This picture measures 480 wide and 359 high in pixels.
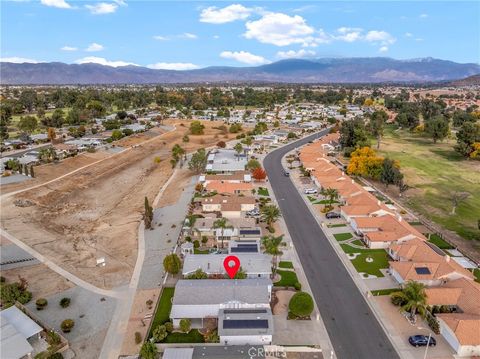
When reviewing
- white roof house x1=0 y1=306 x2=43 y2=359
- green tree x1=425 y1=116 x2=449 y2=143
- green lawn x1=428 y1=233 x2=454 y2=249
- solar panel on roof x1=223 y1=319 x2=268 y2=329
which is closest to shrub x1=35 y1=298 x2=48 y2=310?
white roof house x1=0 y1=306 x2=43 y2=359

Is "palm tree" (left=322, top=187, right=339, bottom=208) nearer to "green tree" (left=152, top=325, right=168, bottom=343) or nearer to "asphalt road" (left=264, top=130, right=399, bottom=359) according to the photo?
"asphalt road" (left=264, top=130, right=399, bottom=359)

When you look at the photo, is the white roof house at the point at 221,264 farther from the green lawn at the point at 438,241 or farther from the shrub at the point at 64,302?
the green lawn at the point at 438,241

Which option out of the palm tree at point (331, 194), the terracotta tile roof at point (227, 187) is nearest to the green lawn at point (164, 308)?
the terracotta tile roof at point (227, 187)

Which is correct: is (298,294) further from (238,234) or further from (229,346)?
(238,234)

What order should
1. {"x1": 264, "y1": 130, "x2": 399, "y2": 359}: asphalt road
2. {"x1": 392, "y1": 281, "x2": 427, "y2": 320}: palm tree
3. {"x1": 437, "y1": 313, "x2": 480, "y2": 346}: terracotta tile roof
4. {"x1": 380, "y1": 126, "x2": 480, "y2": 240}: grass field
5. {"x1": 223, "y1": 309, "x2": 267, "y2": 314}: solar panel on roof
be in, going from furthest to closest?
1. {"x1": 380, "y1": 126, "x2": 480, "y2": 240}: grass field
2. {"x1": 223, "y1": 309, "x2": 267, "y2": 314}: solar panel on roof
3. {"x1": 392, "y1": 281, "x2": 427, "y2": 320}: palm tree
4. {"x1": 264, "y1": 130, "x2": 399, "y2": 359}: asphalt road
5. {"x1": 437, "y1": 313, "x2": 480, "y2": 346}: terracotta tile roof

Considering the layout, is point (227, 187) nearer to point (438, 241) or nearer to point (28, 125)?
point (438, 241)

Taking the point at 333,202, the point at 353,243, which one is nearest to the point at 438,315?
the point at 353,243
